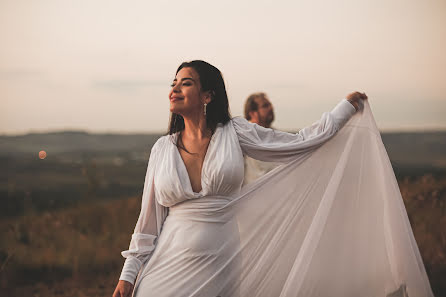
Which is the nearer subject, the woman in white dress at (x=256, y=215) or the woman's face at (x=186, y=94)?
the woman in white dress at (x=256, y=215)

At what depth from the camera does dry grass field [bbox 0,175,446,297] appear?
5.20 meters

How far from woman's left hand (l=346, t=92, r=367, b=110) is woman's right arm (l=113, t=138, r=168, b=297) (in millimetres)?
1162

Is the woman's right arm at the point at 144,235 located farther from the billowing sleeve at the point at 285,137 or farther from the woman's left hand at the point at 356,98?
the woman's left hand at the point at 356,98

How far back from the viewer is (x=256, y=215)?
272 centimetres

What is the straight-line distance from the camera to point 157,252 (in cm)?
245

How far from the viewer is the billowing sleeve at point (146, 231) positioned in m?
2.42

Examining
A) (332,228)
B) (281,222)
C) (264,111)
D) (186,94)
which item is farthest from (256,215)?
(264,111)

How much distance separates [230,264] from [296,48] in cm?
392

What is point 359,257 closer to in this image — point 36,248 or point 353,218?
point 353,218

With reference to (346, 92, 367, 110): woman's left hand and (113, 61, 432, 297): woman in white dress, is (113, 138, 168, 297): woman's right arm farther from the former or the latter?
(346, 92, 367, 110): woman's left hand

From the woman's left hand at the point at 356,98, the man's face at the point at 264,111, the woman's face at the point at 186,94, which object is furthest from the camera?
the man's face at the point at 264,111

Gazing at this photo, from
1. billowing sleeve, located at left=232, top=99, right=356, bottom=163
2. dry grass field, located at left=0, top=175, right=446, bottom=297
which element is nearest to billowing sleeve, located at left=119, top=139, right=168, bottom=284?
billowing sleeve, located at left=232, top=99, right=356, bottom=163

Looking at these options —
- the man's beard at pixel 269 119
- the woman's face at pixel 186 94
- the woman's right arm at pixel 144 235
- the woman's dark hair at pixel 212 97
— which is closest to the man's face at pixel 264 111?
the man's beard at pixel 269 119

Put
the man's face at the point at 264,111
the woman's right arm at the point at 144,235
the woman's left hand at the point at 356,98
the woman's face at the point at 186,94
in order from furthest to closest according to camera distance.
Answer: the man's face at the point at 264,111 → the woman's left hand at the point at 356,98 → the woman's face at the point at 186,94 → the woman's right arm at the point at 144,235
